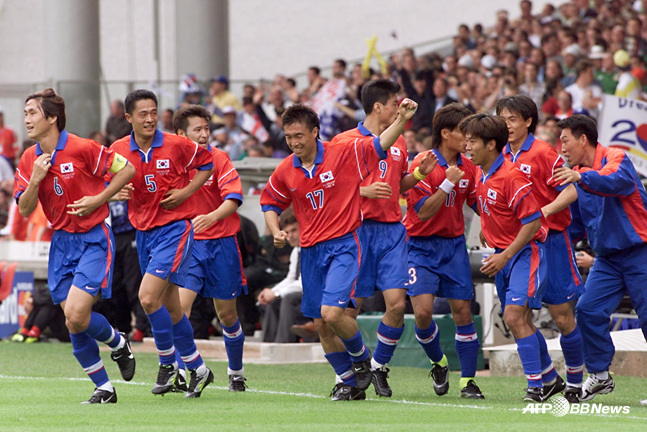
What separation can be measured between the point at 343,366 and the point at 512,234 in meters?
1.63

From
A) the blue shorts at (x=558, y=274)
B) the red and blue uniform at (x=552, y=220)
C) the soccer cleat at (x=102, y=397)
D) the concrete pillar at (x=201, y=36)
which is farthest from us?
the concrete pillar at (x=201, y=36)

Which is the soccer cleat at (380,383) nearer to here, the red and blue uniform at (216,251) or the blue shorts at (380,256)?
the blue shorts at (380,256)

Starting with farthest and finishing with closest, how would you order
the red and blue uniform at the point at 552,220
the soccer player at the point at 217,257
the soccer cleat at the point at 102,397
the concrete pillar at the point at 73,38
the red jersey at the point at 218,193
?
the concrete pillar at the point at 73,38, the soccer player at the point at 217,257, the red jersey at the point at 218,193, the red and blue uniform at the point at 552,220, the soccer cleat at the point at 102,397

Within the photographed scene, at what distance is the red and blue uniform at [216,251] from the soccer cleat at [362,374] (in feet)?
4.74

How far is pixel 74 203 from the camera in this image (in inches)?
335

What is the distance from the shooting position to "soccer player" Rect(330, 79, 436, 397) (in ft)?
29.5

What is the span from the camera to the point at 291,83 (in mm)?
21844

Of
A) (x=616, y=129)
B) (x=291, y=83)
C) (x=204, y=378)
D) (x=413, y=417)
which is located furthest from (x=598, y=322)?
(x=291, y=83)

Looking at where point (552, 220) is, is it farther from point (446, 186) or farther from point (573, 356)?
point (573, 356)

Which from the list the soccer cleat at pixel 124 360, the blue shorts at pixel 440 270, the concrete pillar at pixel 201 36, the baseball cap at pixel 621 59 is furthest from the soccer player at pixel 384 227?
the concrete pillar at pixel 201 36

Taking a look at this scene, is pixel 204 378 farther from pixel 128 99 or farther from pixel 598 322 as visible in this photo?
pixel 598 322

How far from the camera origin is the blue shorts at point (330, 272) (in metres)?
8.54

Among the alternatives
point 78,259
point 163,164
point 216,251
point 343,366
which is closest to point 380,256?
point 343,366

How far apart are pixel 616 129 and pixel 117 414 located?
754cm
